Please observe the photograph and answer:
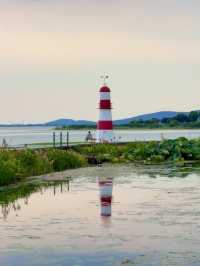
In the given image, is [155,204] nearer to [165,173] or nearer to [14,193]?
[14,193]

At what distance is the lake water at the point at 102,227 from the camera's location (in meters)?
8.11

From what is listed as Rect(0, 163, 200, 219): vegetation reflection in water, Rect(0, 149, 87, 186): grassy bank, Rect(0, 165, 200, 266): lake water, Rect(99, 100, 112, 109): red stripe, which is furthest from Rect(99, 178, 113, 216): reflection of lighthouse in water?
Rect(99, 100, 112, 109): red stripe

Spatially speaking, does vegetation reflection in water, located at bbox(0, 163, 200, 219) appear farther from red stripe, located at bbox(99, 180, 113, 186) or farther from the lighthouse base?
the lighthouse base

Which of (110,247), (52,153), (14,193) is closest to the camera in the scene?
(110,247)

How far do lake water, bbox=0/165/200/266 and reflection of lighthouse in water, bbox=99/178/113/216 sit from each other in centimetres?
11

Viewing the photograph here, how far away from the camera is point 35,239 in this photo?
360 inches

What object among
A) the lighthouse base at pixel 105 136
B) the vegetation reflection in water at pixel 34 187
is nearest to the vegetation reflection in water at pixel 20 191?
the vegetation reflection in water at pixel 34 187

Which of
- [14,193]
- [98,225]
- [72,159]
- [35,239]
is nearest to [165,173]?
[72,159]

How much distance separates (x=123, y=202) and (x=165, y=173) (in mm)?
7520

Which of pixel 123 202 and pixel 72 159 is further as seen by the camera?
pixel 72 159

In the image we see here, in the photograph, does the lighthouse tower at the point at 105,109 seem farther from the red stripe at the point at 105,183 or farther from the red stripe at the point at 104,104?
the red stripe at the point at 105,183

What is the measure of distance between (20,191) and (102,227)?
5329 mm

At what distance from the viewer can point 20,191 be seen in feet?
49.6

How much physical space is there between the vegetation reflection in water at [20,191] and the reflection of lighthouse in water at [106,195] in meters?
0.82
